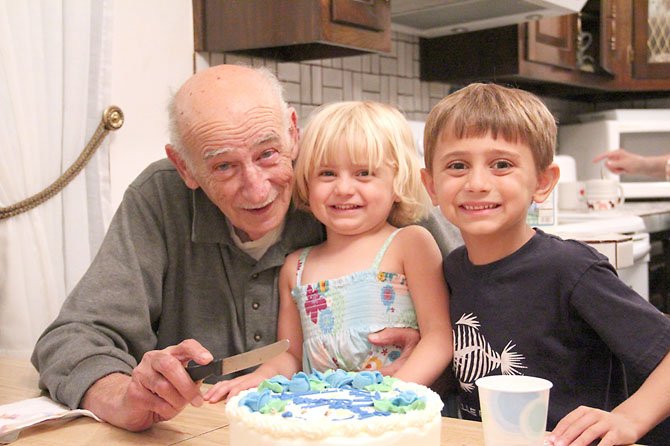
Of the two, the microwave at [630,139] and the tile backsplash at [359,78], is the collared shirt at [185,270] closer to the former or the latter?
the tile backsplash at [359,78]

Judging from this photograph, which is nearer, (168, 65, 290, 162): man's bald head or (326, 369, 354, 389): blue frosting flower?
(326, 369, 354, 389): blue frosting flower

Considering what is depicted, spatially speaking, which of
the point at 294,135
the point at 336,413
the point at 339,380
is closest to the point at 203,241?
the point at 294,135

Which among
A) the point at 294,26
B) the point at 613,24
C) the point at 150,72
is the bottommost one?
the point at 150,72

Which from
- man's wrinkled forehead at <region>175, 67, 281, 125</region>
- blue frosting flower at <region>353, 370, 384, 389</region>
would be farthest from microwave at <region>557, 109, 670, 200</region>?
blue frosting flower at <region>353, 370, 384, 389</region>

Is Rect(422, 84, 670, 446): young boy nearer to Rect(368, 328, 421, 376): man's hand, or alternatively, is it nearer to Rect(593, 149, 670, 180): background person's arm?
Rect(368, 328, 421, 376): man's hand

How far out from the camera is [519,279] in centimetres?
121

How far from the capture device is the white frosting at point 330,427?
2.37 feet

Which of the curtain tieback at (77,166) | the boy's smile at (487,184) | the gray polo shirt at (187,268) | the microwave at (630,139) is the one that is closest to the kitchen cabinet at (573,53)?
the microwave at (630,139)

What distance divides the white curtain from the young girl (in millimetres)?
754

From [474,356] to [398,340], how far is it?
15 centimetres

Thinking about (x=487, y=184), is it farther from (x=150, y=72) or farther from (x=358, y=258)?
(x=150, y=72)

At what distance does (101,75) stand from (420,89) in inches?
62.1

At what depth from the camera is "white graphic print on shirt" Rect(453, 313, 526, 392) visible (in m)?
1.19

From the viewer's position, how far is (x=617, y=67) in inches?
151
